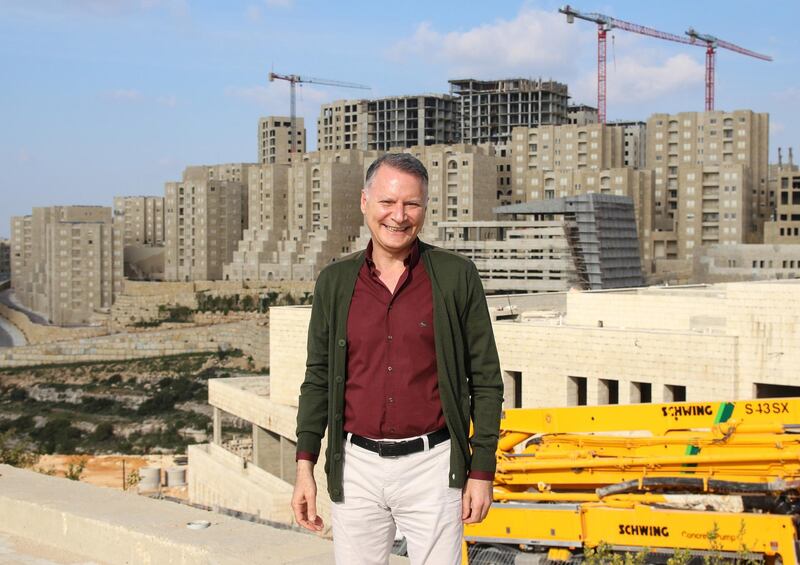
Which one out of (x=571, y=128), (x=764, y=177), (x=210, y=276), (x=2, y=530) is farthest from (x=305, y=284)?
(x=2, y=530)

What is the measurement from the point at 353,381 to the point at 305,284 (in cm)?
7916

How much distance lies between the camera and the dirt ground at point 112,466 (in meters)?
31.7

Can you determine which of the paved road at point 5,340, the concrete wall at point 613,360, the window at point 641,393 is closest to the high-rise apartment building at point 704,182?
the paved road at point 5,340

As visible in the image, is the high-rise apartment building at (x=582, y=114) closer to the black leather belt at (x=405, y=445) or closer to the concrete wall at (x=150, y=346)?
the concrete wall at (x=150, y=346)

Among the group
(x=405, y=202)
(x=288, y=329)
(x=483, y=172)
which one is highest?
(x=483, y=172)

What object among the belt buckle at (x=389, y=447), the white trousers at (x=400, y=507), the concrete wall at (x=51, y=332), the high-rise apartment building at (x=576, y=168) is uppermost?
the high-rise apartment building at (x=576, y=168)

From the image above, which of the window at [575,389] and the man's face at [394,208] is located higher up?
the man's face at [394,208]

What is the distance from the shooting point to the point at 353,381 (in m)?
4.55

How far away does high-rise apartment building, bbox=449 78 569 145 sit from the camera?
4882 inches

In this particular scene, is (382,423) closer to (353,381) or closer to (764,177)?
(353,381)

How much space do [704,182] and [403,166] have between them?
8139 cm

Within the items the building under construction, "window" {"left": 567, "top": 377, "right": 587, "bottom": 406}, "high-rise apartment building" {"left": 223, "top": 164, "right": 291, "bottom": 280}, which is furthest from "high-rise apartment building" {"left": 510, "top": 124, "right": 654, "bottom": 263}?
"window" {"left": 567, "top": 377, "right": 587, "bottom": 406}

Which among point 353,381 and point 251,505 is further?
point 251,505

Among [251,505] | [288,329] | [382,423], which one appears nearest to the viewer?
[382,423]
